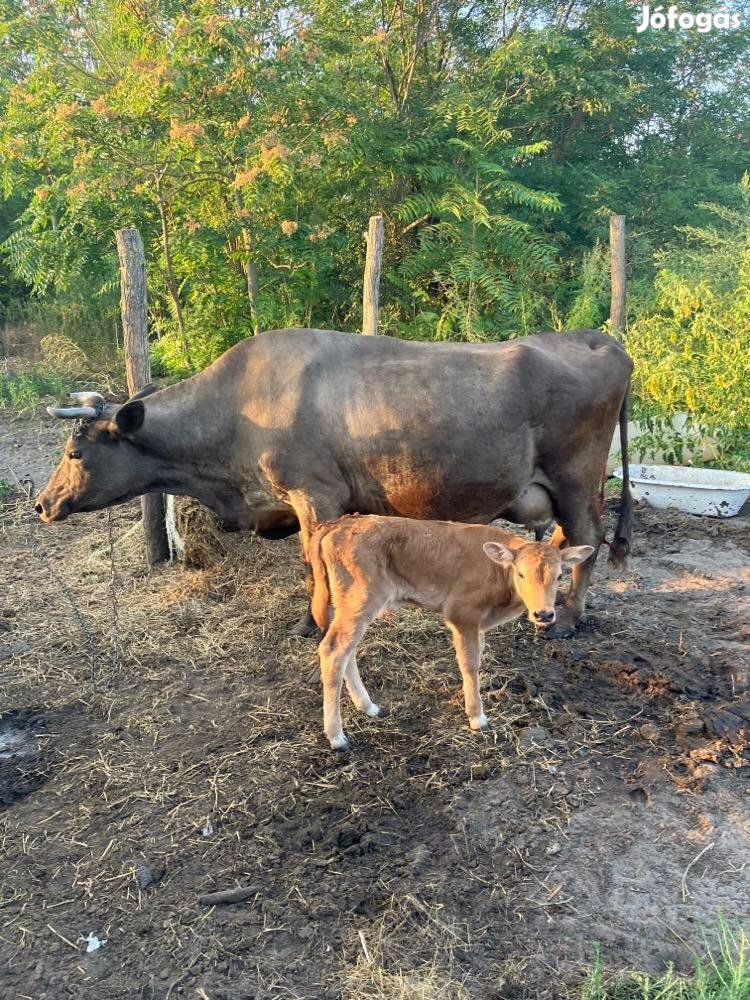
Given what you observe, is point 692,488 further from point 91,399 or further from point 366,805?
point 91,399

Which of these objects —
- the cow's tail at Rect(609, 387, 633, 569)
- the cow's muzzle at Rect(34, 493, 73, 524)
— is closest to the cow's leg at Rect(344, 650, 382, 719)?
the cow's tail at Rect(609, 387, 633, 569)

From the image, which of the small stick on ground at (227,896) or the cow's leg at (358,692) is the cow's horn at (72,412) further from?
the small stick on ground at (227,896)

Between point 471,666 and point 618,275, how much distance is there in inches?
272

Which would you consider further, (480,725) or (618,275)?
(618,275)

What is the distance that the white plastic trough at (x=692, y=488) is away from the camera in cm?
763

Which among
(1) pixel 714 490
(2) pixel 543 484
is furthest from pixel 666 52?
(2) pixel 543 484

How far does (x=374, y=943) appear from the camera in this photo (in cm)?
303

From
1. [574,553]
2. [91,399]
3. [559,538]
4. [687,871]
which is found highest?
[91,399]

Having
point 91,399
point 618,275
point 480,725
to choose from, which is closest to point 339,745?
point 480,725

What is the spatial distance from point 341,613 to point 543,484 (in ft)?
6.56

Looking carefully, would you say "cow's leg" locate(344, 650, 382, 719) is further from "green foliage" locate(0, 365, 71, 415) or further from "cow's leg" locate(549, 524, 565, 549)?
"green foliage" locate(0, 365, 71, 415)

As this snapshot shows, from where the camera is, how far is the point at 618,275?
9594mm

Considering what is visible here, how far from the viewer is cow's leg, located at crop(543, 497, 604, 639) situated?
550cm

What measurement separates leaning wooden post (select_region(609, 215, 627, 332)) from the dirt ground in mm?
4686
